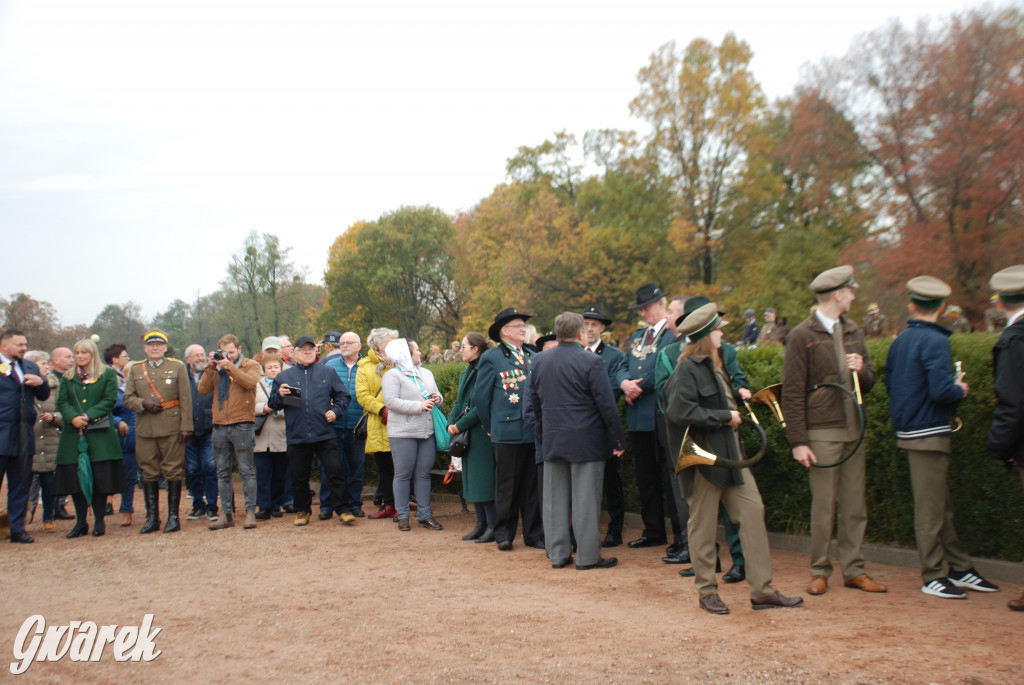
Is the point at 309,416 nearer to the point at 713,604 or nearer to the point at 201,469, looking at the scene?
the point at 201,469

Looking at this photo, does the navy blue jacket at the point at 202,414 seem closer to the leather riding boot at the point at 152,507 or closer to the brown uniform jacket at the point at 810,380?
the leather riding boot at the point at 152,507

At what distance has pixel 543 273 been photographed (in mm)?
42219

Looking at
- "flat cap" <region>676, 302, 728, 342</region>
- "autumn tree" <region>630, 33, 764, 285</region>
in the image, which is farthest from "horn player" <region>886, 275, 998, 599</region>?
"autumn tree" <region>630, 33, 764, 285</region>

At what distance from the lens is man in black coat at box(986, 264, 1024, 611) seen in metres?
4.80

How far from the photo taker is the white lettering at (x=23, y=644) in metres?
4.63

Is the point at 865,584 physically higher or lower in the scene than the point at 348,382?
lower

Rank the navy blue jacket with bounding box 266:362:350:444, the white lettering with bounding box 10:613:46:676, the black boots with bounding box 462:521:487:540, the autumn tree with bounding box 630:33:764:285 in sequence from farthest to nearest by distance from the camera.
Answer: the autumn tree with bounding box 630:33:764:285 → the navy blue jacket with bounding box 266:362:350:444 → the black boots with bounding box 462:521:487:540 → the white lettering with bounding box 10:613:46:676

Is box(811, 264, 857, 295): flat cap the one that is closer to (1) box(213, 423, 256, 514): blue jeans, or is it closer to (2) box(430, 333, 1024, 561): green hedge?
(2) box(430, 333, 1024, 561): green hedge

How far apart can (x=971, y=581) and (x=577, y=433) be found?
117 inches

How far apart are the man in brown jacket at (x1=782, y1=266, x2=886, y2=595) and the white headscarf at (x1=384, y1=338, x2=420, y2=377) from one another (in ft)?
14.8

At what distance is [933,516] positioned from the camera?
17.4 feet

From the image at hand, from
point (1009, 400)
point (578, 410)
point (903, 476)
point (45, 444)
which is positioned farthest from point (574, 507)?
point (45, 444)

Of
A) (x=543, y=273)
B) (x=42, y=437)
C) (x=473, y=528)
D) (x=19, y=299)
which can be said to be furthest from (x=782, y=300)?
(x=19, y=299)

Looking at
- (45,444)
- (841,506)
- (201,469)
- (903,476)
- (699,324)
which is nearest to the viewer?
(699,324)
